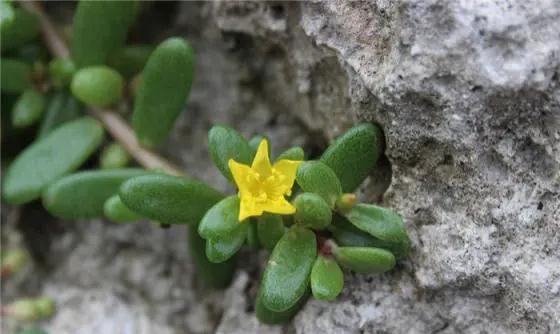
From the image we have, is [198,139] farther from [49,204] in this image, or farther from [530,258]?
[530,258]

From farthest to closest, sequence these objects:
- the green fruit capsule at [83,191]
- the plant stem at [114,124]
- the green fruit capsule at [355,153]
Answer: the plant stem at [114,124] < the green fruit capsule at [83,191] < the green fruit capsule at [355,153]

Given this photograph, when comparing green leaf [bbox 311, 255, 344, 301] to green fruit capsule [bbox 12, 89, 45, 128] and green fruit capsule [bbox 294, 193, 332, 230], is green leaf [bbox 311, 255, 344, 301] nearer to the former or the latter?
green fruit capsule [bbox 294, 193, 332, 230]

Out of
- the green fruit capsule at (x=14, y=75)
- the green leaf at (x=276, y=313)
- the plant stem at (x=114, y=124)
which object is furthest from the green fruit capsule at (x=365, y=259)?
the green fruit capsule at (x=14, y=75)

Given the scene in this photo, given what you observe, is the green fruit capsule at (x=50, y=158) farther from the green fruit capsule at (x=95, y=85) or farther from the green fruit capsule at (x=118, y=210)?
the green fruit capsule at (x=118, y=210)

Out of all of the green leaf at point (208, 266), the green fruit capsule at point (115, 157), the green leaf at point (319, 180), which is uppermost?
the green leaf at point (319, 180)

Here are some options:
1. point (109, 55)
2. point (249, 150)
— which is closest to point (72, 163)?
point (109, 55)

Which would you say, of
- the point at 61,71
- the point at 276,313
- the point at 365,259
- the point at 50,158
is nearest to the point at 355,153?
the point at 365,259
